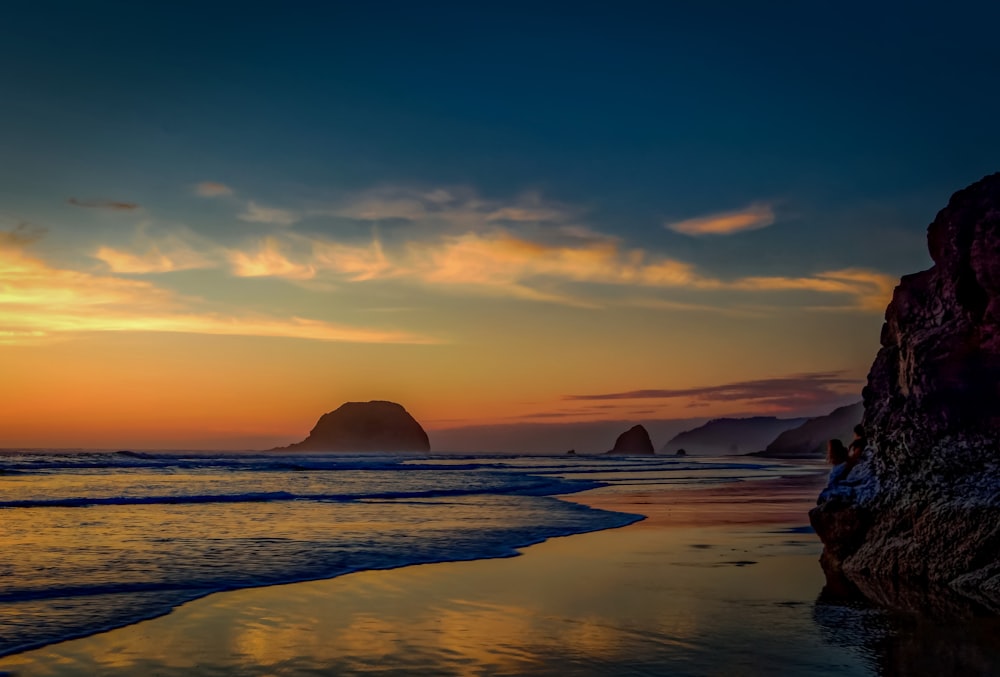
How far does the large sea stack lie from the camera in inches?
393

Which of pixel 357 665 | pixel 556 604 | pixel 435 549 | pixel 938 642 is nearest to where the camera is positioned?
pixel 357 665

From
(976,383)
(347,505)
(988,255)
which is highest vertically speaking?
(988,255)

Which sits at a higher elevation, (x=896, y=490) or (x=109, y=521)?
(x=896, y=490)

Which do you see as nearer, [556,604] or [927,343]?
[556,604]

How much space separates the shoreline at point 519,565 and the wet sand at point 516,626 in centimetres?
4

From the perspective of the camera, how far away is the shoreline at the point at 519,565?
295 inches

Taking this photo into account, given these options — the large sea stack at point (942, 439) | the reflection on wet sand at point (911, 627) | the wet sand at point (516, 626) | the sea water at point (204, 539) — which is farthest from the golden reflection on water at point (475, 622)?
the large sea stack at point (942, 439)

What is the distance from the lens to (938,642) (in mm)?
7402

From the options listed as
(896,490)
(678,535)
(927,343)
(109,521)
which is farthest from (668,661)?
(109,521)

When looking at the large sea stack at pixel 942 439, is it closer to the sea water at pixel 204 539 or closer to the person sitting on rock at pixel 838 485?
the person sitting on rock at pixel 838 485

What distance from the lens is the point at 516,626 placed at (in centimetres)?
825

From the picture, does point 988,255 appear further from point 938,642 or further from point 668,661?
point 668,661

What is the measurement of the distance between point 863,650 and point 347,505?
19.4 metres

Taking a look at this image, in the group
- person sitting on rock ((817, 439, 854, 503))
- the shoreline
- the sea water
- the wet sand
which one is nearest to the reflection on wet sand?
the wet sand
